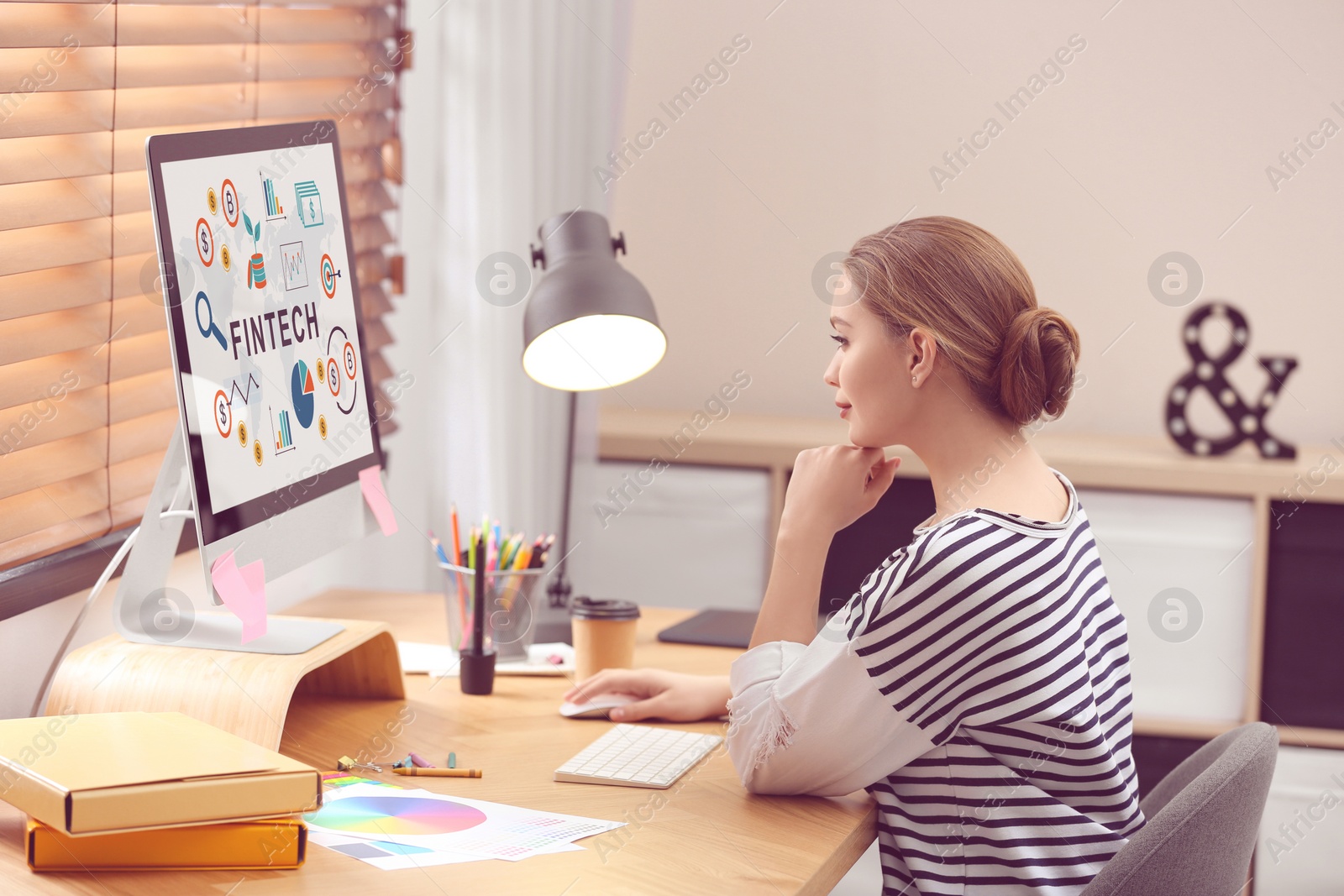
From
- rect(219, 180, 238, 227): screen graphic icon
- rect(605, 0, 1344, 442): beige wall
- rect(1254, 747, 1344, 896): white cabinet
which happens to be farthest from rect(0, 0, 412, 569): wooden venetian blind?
rect(1254, 747, 1344, 896): white cabinet

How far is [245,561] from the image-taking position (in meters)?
1.22

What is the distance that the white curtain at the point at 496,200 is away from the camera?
2.18 meters

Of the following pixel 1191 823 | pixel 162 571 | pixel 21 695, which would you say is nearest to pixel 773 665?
pixel 1191 823

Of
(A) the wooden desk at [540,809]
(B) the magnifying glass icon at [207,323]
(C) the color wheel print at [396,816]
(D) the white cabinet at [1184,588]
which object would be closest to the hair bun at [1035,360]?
(A) the wooden desk at [540,809]

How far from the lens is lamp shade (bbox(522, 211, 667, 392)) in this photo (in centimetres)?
150

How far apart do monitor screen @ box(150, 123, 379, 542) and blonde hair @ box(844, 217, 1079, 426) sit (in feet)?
1.99

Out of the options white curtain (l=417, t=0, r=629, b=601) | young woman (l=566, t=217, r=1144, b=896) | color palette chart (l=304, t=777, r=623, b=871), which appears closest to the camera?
color palette chart (l=304, t=777, r=623, b=871)

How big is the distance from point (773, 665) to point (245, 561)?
0.52 meters

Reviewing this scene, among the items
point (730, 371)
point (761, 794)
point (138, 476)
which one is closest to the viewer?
point (761, 794)

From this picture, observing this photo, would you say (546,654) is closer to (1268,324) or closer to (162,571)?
(162,571)

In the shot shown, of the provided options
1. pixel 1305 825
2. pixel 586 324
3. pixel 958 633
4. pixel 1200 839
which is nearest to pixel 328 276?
pixel 586 324

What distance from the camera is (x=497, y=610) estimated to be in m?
1.56

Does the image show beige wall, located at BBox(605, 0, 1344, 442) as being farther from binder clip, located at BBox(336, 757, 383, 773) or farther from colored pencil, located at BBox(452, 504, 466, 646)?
binder clip, located at BBox(336, 757, 383, 773)

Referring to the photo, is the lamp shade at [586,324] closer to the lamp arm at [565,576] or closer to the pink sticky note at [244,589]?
the lamp arm at [565,576]
